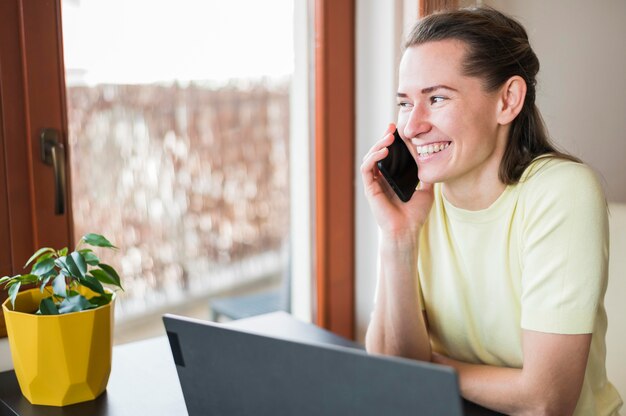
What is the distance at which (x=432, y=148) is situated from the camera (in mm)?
1287

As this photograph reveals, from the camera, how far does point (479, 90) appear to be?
125cm

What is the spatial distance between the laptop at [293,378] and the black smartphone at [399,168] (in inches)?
24.9

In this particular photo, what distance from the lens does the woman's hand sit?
137 cm

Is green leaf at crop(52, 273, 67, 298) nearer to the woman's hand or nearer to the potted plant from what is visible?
the potted plant

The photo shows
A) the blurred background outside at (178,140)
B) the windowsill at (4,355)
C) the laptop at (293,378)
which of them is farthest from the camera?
the blurred background outside at (178,140)

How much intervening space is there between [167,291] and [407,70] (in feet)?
5.10

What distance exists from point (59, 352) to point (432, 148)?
737 mm

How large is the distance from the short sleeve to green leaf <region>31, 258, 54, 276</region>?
796mm

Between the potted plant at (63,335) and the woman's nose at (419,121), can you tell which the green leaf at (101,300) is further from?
the woman's nose at (419,121)

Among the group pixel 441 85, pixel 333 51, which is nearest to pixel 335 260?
pixel 333 51

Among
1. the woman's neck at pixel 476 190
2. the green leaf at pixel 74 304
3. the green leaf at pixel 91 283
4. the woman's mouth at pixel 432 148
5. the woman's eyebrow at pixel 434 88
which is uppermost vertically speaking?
the woman's eyebrow at pixel 434 88

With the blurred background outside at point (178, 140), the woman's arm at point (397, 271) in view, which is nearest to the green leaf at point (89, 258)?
the blurred background outside at point (178, 140)

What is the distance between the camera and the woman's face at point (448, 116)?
124cm

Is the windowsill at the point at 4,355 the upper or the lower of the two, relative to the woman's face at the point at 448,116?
lower
